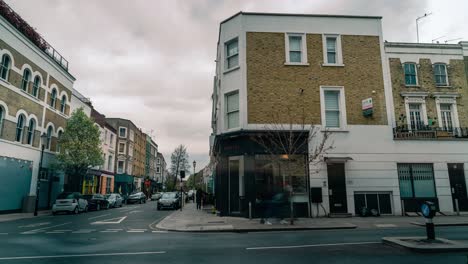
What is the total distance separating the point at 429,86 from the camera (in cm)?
2022

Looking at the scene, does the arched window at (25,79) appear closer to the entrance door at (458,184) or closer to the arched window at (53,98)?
the arched window at (53,98)

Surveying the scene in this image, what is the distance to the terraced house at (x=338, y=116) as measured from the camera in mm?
17719

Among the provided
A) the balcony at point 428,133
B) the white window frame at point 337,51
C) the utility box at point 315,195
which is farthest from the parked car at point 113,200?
the balcony at point 428,133

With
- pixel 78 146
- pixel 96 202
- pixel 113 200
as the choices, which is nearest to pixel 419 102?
pixel 78 146

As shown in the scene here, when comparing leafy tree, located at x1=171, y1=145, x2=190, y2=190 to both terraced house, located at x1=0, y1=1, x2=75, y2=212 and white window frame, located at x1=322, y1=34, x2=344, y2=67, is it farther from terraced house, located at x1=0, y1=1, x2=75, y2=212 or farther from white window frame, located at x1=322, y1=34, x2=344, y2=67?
white window frame, located at x1=322, y1=34, x2=344, y2=67

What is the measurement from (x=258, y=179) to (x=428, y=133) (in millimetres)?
11399

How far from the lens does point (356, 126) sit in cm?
1859

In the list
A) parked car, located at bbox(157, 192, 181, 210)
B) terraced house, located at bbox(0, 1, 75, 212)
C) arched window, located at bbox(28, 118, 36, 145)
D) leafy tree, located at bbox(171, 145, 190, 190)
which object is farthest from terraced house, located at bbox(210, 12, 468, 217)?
leafy tree, located at bbox(171, 145, 190, 190)

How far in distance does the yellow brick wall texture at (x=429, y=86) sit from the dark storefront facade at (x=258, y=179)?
7232mm

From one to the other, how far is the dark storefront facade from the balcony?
6.36m

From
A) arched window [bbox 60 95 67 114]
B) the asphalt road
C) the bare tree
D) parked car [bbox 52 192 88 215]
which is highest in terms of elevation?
arched window [bbox 60 95 67 114]

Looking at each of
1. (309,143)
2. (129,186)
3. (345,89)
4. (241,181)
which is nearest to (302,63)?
(345,89)

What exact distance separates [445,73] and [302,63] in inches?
400

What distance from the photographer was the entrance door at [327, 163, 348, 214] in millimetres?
17719
